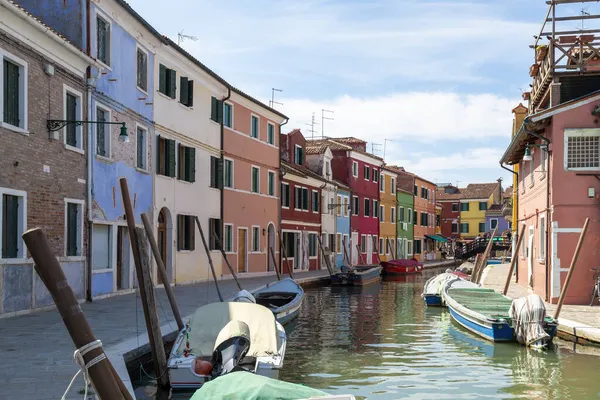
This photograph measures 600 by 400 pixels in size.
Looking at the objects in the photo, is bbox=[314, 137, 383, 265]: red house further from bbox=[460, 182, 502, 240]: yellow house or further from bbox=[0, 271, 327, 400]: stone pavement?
bbox=[460, 182, 502, 240]: yellow house

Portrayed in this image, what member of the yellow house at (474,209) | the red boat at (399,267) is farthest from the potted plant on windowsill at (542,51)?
the yellow house at (474,209)

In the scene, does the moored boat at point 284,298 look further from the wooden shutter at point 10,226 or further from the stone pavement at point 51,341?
the wooden shutter at point 10,226

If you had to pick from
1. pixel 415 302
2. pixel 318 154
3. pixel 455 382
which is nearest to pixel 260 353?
pixel 455 382

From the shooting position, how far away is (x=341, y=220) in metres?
46.3

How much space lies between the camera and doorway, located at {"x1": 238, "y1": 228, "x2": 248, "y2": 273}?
31.1 m

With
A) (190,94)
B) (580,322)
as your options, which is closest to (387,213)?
(190,94)

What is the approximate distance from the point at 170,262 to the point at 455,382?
1424 centimetres

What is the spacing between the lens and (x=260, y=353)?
10383 mm

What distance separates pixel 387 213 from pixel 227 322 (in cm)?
4495

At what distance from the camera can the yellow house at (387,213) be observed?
54.2 m

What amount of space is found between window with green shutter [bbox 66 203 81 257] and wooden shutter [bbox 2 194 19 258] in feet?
7.68

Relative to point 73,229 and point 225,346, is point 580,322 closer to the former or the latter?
point 225,346

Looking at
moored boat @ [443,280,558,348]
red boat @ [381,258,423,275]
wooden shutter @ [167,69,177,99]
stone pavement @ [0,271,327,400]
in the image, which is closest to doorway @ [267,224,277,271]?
wooden shutter @ [167,69,177,99]

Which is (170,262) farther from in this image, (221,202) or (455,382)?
(455,382)
